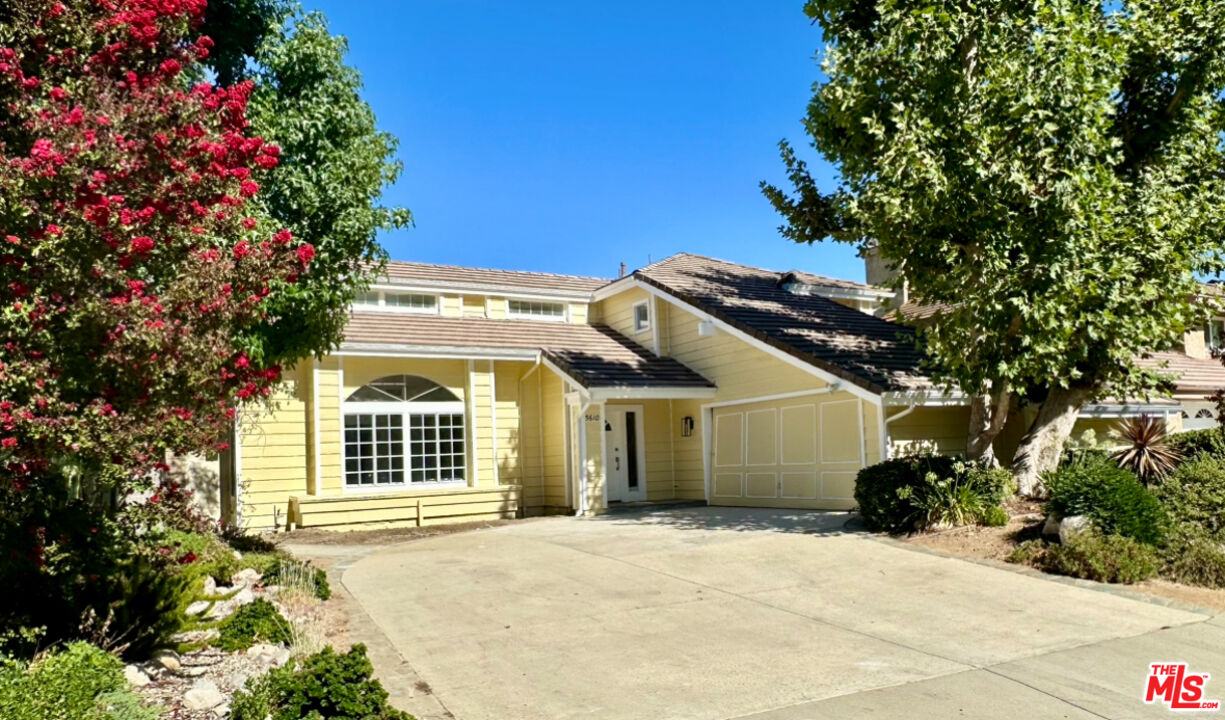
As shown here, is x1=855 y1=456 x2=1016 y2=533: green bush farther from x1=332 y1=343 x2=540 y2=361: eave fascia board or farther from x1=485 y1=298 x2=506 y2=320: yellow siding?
x1=485 y1=298 x2=506 y2=320: yellow siding

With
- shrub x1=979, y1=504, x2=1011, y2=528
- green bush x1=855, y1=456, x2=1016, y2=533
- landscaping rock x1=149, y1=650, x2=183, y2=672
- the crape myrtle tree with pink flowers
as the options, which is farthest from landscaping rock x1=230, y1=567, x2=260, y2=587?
shrub x1=979, y1=504, x2=1011, y2=528

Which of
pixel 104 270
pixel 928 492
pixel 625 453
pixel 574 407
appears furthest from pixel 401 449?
pixel 104 270

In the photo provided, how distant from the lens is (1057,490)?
11469 mm

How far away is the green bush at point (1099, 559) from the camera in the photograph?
10.1 m

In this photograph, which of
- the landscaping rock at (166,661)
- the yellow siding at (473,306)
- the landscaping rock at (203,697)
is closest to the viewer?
the landscaping rock at (203,697)

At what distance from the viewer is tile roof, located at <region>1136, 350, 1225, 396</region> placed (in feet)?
66.4

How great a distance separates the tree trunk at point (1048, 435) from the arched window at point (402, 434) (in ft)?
35.7

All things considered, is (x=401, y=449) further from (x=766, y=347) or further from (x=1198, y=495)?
(x=1198, y=495)

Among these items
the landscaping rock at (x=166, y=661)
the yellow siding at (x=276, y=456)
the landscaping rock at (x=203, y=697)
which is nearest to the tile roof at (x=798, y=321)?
the yellow siding at (x=276, y=456)

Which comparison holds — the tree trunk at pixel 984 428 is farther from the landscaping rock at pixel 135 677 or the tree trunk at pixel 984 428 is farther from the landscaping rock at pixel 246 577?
the landscaping rock at pixel 135 677

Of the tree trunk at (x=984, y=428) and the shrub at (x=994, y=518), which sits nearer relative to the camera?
the shrub at (x=994, y=518)

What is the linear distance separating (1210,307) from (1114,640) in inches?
340

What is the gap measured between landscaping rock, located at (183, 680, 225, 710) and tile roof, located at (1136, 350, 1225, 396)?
63.0 ft

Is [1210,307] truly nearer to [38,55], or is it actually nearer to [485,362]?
[485,362]
